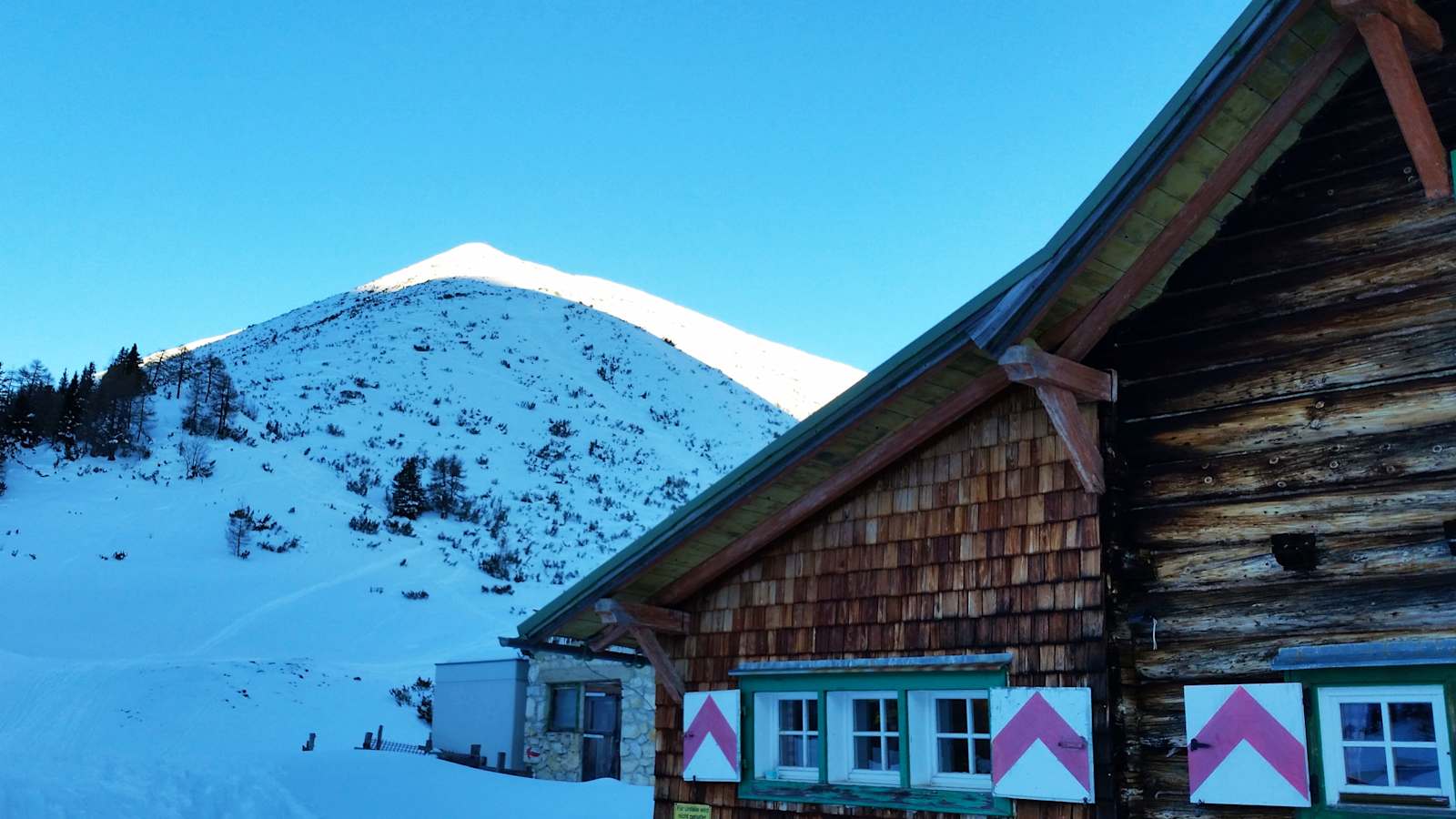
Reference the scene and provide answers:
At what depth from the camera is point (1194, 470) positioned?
7457mm

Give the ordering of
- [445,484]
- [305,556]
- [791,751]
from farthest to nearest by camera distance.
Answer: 1. [445,484]
2. [305,556]
3. [791,751]

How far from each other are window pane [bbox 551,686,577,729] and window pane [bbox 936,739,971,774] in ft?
48.6

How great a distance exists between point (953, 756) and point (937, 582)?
124cm

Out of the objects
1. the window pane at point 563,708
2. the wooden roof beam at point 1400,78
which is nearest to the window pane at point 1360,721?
the wooden roof beam at point 1400,78

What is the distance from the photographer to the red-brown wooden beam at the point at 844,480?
845cm

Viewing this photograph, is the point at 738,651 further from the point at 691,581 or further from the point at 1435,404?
the point at 1435,404

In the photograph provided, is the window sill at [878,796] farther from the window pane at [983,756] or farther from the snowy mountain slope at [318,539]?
the snowy mountain slope at [318,539]

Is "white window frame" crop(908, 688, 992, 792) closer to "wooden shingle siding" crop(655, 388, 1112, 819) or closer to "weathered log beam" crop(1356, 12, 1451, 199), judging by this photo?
"wooden shingle siding" crop(655, 388, 1112, 819)

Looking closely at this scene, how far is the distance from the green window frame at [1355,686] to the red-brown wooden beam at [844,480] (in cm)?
272

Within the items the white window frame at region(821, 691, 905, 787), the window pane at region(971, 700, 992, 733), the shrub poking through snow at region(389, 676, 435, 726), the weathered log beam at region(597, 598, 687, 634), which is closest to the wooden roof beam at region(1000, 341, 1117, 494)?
the window pane at region(971, 700, 992, 733)

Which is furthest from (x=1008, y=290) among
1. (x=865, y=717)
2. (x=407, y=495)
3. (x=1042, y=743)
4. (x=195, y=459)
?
(x=195, y=459)

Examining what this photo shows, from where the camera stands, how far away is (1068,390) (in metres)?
7.54

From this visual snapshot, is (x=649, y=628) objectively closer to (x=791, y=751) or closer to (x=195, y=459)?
(x=791, y=751)

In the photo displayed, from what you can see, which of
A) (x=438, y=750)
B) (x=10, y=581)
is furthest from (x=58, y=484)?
(x=438, y=750)
